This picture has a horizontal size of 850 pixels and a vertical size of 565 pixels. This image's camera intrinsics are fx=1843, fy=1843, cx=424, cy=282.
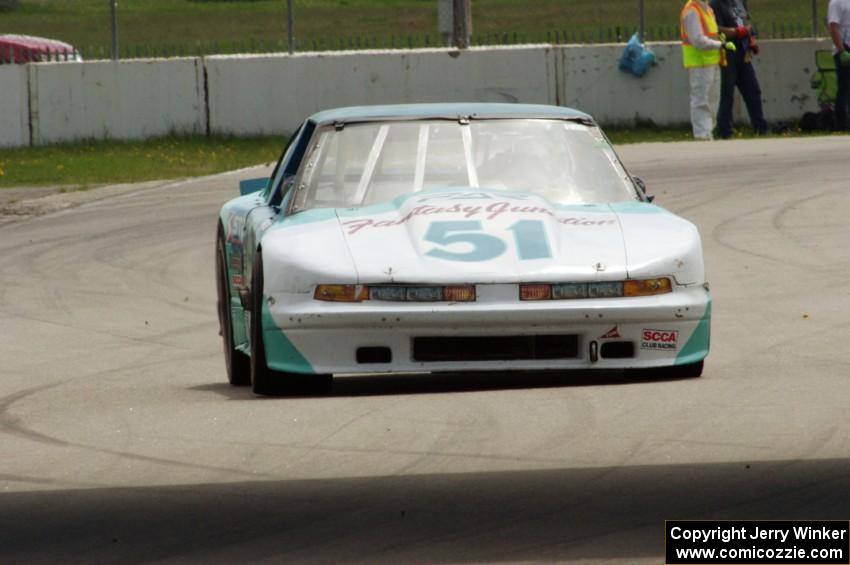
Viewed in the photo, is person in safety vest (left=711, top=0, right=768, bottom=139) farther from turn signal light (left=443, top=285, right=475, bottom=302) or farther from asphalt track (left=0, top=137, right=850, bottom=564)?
turn signal light (left=443, top=285, right=475, bottom=302)

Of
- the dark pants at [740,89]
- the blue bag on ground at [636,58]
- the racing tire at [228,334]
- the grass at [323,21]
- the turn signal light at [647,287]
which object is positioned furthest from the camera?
the grass at [323,21]

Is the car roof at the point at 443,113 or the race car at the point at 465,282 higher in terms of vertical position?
the car roof at the point at 443,113

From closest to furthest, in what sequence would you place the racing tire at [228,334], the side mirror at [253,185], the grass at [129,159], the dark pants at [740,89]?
1. the racing tire at [228,334]
2. the side mirror at [253,185]
3. the grass at [129,159]
4. the dark pants at [740,89]

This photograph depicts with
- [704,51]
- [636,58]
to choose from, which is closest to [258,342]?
[704,51]

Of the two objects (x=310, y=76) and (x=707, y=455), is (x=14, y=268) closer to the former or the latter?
(x=707, y=455)

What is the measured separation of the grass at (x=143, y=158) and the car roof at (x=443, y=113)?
11.1m

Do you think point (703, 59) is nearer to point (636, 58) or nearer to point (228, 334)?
point (636, 58)

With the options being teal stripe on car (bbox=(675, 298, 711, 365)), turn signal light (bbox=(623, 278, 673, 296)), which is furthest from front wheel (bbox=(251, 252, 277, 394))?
teal stripe on car (bbox=(675, 298, 711, 365))

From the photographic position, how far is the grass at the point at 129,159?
2064 cm

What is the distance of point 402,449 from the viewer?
6.61m

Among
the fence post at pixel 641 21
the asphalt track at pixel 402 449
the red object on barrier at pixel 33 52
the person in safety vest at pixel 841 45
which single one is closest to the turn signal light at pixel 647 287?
the asphalt track at pixel 402 449

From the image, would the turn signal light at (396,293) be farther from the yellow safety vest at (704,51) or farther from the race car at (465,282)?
the yellow safety vest at (704,51)

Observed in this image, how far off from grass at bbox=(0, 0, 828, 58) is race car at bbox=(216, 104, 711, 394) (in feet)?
54.6

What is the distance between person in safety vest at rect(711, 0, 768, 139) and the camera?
22.5 meters
